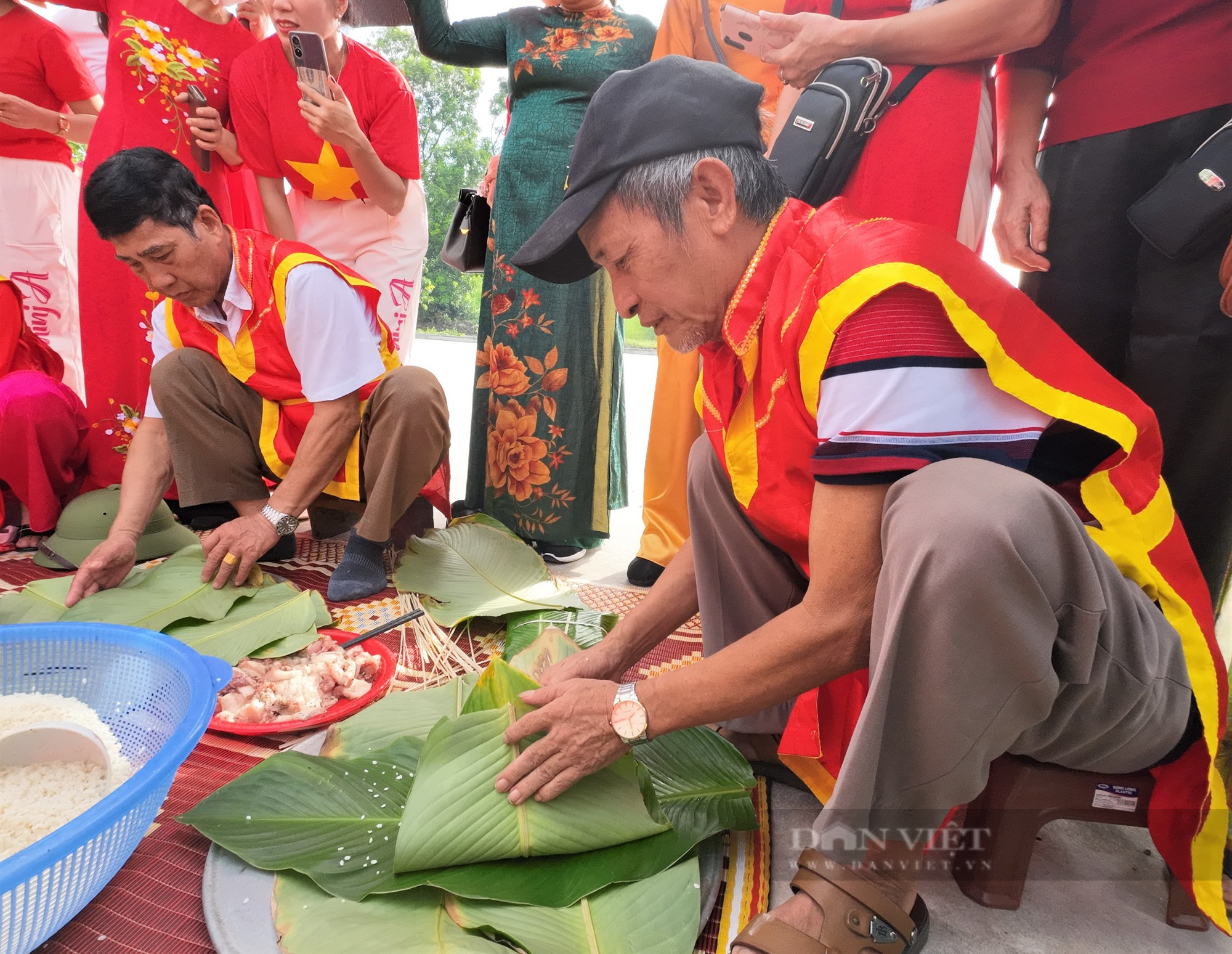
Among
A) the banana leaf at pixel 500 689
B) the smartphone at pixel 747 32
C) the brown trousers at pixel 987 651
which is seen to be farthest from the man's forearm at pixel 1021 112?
the banana leaf at pixel 500 689

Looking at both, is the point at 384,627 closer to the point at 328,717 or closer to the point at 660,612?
the point at 328,717

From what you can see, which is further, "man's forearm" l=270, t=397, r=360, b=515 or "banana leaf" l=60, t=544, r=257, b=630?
"man's forearm" l=270, t=397, r=360, b=515

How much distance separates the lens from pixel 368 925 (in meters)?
0.79

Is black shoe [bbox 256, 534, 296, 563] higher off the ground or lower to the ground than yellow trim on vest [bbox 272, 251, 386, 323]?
lower

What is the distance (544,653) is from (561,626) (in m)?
0.31

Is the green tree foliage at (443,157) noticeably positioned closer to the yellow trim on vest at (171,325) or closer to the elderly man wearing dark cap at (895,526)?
the yellow trim on vest at (171,325)

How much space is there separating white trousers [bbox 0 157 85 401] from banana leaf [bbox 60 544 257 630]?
1.25 m

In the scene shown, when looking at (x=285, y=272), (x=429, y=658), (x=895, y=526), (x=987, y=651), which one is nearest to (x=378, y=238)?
(x=285, y=272)

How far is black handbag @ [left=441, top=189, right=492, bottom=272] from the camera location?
222 centimetres

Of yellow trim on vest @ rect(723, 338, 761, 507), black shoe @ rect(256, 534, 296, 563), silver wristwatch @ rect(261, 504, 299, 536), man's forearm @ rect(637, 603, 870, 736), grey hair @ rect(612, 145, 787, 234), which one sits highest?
grey hair @ rect(612, 145, 787, 234)

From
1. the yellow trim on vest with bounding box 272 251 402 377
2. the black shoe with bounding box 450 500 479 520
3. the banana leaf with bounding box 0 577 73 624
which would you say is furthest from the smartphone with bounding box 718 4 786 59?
the banana leaf with bounding box 0 577 73 624

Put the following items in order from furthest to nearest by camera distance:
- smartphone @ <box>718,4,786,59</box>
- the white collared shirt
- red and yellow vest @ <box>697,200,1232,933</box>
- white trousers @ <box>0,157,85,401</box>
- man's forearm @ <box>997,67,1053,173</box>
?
white trousers @ <box>0,157,85,401</box> < the white collared shirt < smartphone @ <box>718,4,786,59</box> < man's forearm @ <box>997,67,1053,173</box> < red and yellow vest @ <box>697,200,1232,933</box>

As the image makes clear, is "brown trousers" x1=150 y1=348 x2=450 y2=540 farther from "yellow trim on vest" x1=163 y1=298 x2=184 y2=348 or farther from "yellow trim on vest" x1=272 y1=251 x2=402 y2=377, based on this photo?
"yellow trim on vest" x1=272 y1=251 x2=402 y2=377

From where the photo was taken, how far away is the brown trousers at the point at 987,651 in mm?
675
